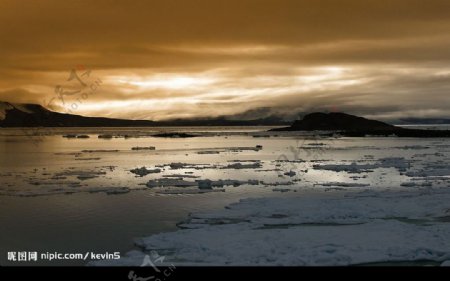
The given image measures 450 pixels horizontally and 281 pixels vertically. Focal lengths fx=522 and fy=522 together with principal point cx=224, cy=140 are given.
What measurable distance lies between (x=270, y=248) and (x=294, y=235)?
4.36 ft

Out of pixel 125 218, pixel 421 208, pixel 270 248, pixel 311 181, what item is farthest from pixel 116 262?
pixel 311 181

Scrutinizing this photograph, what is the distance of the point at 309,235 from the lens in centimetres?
1145

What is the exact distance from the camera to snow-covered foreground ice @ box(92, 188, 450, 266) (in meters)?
9.70

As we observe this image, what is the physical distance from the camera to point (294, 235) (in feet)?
37.4

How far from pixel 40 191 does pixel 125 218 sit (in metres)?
6.74

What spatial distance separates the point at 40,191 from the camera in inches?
759

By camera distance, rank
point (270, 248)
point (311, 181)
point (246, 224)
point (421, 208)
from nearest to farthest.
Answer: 1. point (270, 248)
2. point (246, 224)
3. point (421, 208)
4. point (311, 181)

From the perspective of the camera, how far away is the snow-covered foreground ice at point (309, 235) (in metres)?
9.70

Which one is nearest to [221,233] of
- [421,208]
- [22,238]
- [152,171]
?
[22,238]

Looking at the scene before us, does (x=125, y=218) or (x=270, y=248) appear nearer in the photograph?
(x=270, y=248)

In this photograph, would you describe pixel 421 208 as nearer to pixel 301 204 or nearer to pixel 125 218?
pixel 301 204
